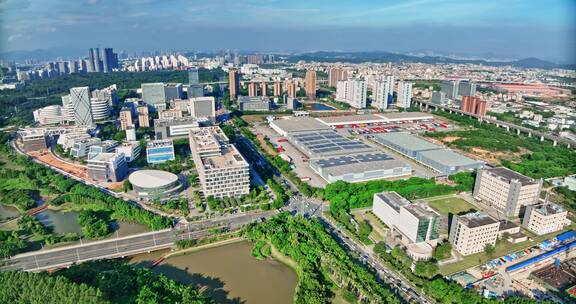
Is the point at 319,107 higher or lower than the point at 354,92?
lower

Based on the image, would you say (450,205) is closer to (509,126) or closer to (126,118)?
(509,126)

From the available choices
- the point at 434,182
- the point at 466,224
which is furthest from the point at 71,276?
the point at 434,182

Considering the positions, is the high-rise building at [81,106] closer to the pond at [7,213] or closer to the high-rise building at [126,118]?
the high-rise building at [126,118]

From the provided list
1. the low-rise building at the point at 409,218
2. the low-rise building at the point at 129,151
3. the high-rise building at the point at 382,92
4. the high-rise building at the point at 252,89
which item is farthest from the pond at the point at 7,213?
the high-rise building at the point at 382,92

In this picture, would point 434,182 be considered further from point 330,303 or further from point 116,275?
point 116,275

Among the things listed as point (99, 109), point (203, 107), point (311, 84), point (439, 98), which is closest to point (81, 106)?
point (99, 109)

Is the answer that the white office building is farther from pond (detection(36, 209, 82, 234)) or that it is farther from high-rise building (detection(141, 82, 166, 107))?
pond (detection(36, 209, 82, 234))
